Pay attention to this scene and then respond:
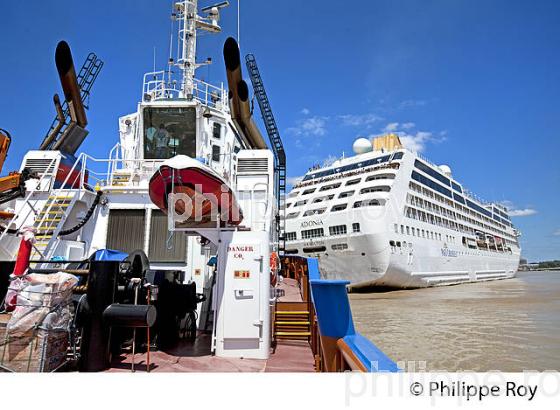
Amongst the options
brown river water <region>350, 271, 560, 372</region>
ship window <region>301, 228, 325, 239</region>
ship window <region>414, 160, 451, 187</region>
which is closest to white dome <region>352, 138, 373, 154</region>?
ship window <region>414, 160, 451, 187</region>

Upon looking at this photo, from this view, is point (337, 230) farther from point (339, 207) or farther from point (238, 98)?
point (238, 98)

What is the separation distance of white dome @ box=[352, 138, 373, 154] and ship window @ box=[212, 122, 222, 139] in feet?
94.9

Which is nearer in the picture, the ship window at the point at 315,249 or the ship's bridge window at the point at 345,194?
the ship window at the point at 315,249

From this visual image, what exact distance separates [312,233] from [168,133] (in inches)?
814

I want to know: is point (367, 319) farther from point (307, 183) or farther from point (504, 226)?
point (504, 226)

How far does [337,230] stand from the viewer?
2716cm

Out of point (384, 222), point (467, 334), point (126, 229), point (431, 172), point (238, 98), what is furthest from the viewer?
point (431, 172)

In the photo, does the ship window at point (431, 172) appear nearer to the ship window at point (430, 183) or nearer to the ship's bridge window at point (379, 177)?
the ship window at point (430, 183)

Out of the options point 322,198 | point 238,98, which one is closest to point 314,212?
point 322,198

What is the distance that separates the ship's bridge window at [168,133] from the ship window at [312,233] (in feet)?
65.3

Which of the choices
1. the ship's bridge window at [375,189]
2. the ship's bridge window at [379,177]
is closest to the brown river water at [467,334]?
the ship's bridge window at [375,189]

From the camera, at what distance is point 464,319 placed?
48.0 ft

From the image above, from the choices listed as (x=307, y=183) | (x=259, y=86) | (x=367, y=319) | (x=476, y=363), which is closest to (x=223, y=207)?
(x=476, y=363)

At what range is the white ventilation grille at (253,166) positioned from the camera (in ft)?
25.0
